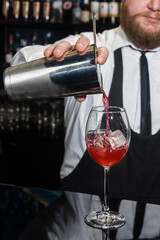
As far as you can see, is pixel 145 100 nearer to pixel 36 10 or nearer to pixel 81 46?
pixel 81 46

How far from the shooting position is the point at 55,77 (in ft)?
3.12

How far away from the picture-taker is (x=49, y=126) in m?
3.05

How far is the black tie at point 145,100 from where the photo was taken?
5.19 feet

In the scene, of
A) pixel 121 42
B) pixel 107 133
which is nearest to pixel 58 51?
pixel 107 133

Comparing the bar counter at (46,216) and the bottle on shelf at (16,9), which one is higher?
the bottle on shelf at (16,9)

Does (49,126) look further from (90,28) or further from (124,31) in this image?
(124,31)

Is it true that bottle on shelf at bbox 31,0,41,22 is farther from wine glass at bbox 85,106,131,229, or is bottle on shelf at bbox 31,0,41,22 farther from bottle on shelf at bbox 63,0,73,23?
wine glass at bbox 85,106,131,229

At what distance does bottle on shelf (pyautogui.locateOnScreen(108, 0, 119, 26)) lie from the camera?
2.92 metres

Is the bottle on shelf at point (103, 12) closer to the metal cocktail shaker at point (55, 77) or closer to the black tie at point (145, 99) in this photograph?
the black tie at point (145, 99)

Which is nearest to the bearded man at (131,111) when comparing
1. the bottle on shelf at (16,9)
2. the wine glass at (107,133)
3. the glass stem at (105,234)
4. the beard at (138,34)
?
the beard at (138,34)

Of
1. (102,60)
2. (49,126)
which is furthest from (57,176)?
(102,60)

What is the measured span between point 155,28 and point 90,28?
1489mm

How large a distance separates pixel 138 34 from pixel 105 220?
1065mm

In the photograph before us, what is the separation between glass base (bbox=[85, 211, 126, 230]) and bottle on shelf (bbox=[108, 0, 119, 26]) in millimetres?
2304
